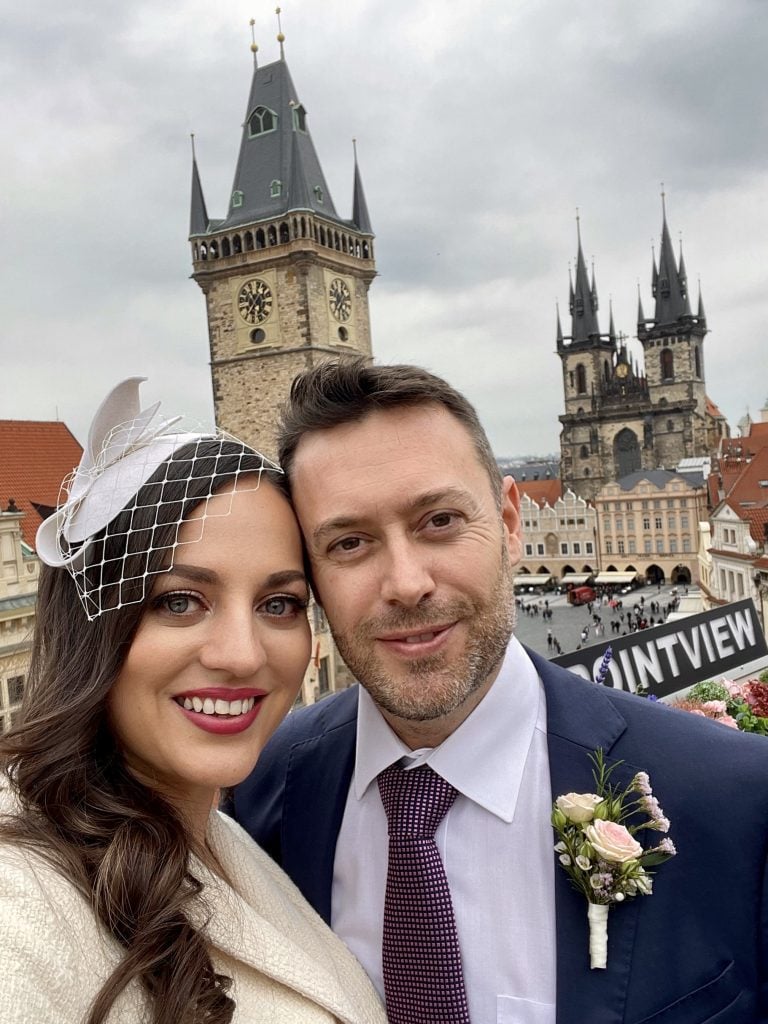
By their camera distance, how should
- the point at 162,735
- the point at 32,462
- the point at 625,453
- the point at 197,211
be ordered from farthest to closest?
the point at 625,453 < the point at 197,211 < the point at 32,462 < the point at 162,735

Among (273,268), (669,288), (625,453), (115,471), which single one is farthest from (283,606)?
(669,288)

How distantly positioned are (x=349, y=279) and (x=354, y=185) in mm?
4331

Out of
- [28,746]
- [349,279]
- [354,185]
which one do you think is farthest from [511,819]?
[354,185]

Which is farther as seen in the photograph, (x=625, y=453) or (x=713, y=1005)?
(x=625, y=453)

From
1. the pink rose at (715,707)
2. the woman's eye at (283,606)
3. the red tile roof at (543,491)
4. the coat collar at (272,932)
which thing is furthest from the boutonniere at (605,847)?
the red tile roof at (543,491)

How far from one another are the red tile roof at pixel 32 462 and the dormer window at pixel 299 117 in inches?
714

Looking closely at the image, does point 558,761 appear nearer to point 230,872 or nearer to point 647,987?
point 647,987

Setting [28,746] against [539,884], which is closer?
[28,746]

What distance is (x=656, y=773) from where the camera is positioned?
1837 mm

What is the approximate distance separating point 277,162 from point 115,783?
112 ft

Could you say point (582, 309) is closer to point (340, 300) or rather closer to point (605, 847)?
point (340, 300)

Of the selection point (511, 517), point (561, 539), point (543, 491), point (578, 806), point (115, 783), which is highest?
point (543, 491)

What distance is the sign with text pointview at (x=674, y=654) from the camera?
445 cm

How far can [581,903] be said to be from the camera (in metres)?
1.76
